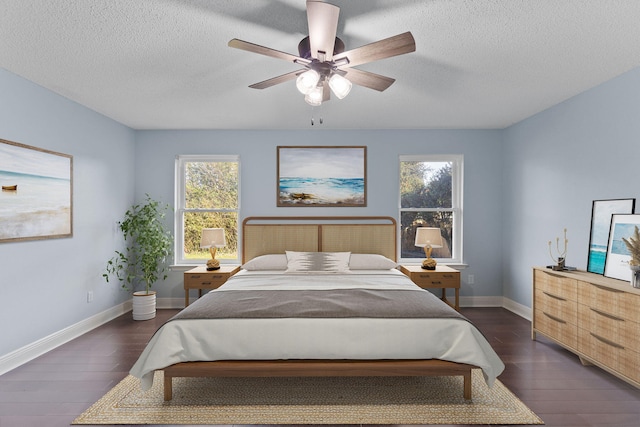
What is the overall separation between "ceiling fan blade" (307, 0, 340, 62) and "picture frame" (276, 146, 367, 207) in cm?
282

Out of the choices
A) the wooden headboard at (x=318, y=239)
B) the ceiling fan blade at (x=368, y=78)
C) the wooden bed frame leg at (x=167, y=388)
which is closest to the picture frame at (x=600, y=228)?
the wooden headboard at (x=318, y=239)

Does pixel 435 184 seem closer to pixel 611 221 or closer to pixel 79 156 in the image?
pixel 611 221

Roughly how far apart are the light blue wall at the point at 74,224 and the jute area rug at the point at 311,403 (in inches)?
51.1

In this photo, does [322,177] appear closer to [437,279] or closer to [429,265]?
[429,265]

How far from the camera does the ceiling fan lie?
185 cm

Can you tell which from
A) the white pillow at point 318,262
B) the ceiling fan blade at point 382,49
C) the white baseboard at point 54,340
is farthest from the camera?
the white pillow at point 318,262

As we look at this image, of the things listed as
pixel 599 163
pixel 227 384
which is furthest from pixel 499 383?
pixel 599 163

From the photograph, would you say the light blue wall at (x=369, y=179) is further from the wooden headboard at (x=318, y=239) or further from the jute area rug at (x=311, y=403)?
the jute area rug at (x=311, y=403)

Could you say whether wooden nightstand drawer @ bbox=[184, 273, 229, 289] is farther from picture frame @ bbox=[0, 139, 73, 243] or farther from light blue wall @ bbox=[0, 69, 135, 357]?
picture frame @ bbox=[0, 139, 73, 243]

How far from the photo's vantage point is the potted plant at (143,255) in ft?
14.4

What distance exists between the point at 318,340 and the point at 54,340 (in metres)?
2.77

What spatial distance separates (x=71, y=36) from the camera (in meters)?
2.38

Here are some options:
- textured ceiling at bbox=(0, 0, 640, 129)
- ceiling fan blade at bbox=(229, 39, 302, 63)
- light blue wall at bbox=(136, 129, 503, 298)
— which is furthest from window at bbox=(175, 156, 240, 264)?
ceiling fan blade at bbox=(229, 39, 302, 63)

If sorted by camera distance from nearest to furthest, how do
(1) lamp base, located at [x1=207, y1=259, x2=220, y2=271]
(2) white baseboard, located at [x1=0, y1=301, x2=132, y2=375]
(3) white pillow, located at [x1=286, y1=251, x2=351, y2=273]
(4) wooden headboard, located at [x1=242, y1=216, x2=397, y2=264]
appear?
1. (2) white baseboard, located at [x1=0, y1=301, x2=132, y2=375]
2. (3) white pillow, located at [x1=286, y1=251, x2=351, y2=273]
3. (1) lamp base, located at [x1=207, y1=259, x2=220, y2=271]
4. (4) wooden headboard, located at [x1=242, y1=216, x2=397, y2=264]
